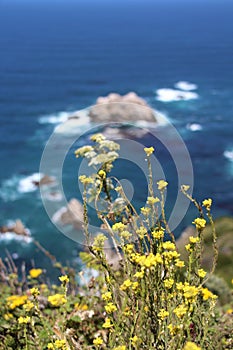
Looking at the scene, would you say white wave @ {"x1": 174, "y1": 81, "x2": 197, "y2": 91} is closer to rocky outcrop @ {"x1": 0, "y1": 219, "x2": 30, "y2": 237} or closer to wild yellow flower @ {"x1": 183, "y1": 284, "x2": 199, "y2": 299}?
rocky outcrop @ {"x1": 0, "y1": 219, "x2": 30, "y2": 237}

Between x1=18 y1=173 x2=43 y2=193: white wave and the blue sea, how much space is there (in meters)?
0.08

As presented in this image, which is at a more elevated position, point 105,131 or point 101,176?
point 105,131

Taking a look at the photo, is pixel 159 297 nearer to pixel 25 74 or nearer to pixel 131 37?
pixel 25 74

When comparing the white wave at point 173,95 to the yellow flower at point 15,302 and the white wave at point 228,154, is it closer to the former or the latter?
the white wave at point 228,154

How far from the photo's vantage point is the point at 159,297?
98.6 inches

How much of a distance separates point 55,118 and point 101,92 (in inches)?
389

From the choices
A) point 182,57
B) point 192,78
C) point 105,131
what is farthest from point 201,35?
point 105,131

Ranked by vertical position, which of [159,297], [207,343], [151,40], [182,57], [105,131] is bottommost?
[207,343]

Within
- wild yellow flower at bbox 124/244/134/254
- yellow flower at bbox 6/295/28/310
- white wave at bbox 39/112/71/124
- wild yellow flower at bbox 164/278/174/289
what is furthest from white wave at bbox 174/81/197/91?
wild yellow flower at bbox 164/278/174/289

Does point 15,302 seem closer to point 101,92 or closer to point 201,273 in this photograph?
point 201,273

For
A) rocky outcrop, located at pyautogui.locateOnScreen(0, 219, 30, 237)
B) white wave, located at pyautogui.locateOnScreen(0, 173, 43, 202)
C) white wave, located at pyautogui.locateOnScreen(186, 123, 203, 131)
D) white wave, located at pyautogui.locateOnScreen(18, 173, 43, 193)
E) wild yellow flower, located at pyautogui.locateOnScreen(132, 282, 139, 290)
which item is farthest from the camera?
white wave, located at pyautogui.locateOnScreen(186, 123, 203, 131)

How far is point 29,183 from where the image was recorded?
29328mm

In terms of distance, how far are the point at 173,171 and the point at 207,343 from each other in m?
28.5

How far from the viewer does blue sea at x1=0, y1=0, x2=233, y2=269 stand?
27125mm
